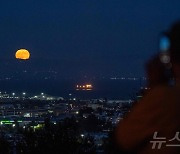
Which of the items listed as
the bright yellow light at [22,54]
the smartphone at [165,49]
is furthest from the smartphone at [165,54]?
the bright yellow light at [22,54]

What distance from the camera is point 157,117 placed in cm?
172

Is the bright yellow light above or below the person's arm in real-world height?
above

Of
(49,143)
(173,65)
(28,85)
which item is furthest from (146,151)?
(28,85)

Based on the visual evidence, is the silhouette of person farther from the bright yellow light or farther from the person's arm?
the bright yellow light

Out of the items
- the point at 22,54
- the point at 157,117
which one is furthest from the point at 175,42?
the point at 22,54

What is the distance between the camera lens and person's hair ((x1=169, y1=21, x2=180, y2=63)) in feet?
5.72

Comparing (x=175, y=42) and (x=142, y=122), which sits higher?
(x=175, y=42)

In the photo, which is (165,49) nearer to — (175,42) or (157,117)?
(175,42)

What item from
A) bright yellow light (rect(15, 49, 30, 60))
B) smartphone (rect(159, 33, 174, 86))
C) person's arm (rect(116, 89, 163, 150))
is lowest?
person's arm (rect(116, 89, 163, 150))

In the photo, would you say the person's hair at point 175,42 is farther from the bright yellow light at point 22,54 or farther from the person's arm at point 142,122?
the bright yellow light at point 22,54

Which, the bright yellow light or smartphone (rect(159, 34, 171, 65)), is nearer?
smartphone (rect(159, 34, 171, 65))

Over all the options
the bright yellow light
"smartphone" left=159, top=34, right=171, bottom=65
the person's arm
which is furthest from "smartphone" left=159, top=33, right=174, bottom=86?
the bright yellow light

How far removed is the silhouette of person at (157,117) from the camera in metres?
1.71

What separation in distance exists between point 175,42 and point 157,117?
0.27 m
